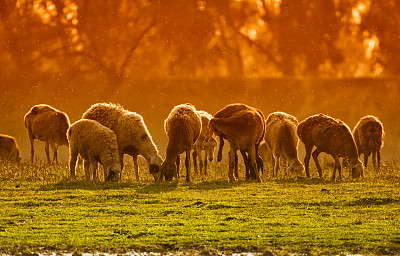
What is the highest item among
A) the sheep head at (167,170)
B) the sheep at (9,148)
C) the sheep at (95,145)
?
the sheep at (9,148)

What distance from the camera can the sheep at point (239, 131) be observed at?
21875 mm

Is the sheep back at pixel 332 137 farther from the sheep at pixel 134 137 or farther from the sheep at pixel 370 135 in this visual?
the sheep at pixel 370 135

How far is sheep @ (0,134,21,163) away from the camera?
116ft

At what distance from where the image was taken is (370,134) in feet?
96.5

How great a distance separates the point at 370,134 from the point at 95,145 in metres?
12.2

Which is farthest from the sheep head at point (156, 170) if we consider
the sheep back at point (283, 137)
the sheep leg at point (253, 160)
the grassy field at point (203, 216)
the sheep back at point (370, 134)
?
the sheep back at point (370, 134)

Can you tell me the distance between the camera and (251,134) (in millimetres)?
22062

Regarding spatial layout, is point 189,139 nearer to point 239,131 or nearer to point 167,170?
point 167,170

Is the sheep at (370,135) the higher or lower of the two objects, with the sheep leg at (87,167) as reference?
higher

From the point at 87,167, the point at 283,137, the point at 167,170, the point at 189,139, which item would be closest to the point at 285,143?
the point at 283,137

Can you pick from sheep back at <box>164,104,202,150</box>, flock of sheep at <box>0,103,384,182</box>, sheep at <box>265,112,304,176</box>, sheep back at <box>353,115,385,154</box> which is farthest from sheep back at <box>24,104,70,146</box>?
sheep back at <box>353,115,385,154</box>

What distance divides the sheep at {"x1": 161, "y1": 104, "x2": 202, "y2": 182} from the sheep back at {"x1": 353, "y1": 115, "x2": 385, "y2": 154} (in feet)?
30.0

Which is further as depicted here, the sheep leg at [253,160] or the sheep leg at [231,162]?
the sheep leg at [231,162]

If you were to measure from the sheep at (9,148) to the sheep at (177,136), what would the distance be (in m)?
14.8
